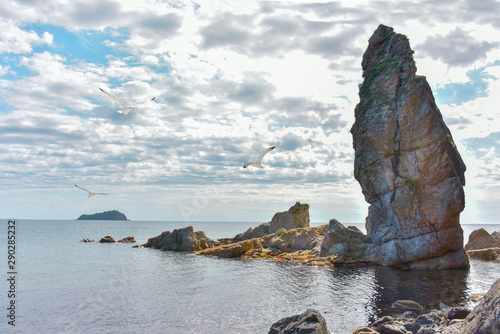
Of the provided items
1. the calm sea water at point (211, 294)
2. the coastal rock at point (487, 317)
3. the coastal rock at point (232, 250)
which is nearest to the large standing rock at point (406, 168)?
the calm sea water at point (211, 294)

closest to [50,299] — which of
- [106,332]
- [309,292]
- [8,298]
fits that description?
[8,298]

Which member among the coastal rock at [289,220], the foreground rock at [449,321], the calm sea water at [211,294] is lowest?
the calm sea water at [211,294]

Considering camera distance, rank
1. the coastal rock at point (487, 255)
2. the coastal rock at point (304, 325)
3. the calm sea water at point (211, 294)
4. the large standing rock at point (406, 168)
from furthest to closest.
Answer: the coastal rock at point (487, 255) → the large standing rock at point (406, 168) → the calm sea water at point (211, 294) → the coastal rock at point (304, 325)

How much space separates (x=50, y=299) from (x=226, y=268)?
18.3 meters

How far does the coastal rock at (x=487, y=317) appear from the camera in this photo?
919 cm

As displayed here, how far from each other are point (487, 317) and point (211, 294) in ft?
64.1

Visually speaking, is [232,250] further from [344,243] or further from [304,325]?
[304,325]

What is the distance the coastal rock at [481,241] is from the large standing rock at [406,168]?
1999 cm

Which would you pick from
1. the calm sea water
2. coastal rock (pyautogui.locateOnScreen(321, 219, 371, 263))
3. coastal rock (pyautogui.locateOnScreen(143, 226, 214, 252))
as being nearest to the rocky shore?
the calm sea water

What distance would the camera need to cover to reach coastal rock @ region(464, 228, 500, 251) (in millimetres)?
51750

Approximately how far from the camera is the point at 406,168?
37.2m

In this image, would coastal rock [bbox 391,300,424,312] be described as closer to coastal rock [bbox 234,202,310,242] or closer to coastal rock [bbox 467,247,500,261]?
coastal rock [bbox 467,247,500,261]

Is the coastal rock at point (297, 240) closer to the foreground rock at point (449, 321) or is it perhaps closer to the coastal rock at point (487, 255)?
the coastal rock at point (487, 255)

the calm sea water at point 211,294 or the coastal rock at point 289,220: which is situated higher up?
the coastal rock at point 289,220
